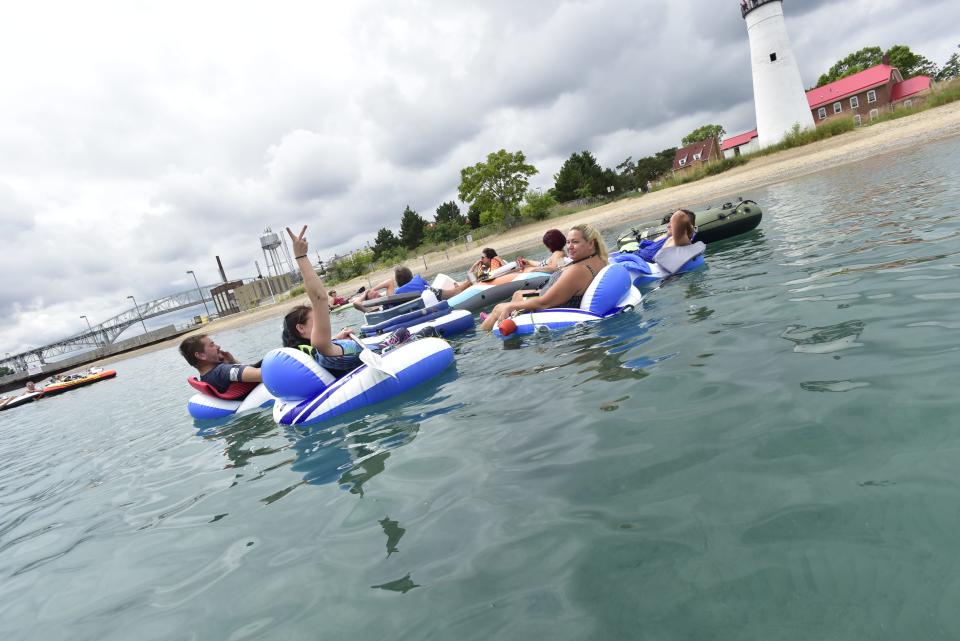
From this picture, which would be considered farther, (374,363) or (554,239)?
(554,239)

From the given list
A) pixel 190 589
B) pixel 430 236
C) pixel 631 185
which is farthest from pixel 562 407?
pixel 631 185

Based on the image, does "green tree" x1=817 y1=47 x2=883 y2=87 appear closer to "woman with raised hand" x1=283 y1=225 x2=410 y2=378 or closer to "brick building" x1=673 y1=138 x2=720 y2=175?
"brick building" x1=673 y1=138 x2=720 y2=175

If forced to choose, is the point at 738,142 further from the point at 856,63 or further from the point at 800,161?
the point at 800,161

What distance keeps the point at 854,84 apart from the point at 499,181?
40.5 meters

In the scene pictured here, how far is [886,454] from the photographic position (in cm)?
251

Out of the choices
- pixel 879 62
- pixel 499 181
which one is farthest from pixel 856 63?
pixel 499 181

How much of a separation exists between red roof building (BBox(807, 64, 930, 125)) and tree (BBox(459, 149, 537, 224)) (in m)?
32.2

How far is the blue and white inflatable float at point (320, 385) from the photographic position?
5.97 metres


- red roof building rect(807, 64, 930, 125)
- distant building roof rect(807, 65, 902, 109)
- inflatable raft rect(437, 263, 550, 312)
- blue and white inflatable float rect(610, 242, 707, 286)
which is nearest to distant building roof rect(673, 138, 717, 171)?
distant building roof rect(807, 65, 902, 109)

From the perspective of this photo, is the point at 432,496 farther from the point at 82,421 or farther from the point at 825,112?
the point at 825,112

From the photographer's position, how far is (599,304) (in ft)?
23.4

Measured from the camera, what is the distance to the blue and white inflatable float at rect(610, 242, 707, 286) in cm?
927

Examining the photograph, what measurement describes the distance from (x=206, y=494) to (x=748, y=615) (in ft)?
16.0

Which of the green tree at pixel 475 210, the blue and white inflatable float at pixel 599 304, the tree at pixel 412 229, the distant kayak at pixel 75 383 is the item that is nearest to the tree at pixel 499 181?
the green tree at pixel 475 210
